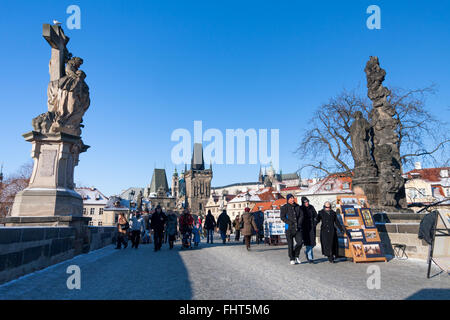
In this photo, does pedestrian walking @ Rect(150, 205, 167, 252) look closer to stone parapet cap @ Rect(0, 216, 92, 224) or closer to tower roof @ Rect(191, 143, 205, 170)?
stone parapet cap @ Rect(0, 216, 92, 224)

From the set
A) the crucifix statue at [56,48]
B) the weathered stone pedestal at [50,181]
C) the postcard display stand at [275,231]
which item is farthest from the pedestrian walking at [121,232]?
the crucifix statue at [56,48]

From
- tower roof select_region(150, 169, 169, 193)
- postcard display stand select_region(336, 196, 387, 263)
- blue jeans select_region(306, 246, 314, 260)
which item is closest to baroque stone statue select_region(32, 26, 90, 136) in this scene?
blue jeans select_region(306, 246, 314, 260)

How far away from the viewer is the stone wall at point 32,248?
5.06 metres

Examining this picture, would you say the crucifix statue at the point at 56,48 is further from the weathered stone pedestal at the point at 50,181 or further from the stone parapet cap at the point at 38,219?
the stone parapet cap at the point at 38,219

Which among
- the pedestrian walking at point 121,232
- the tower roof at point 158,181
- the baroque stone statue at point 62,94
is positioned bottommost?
the pedestrian walking at point 121,232

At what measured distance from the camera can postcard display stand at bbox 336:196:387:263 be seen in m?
8.28

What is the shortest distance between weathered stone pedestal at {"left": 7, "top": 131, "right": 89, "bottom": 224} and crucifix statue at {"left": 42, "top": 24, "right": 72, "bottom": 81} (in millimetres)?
2132

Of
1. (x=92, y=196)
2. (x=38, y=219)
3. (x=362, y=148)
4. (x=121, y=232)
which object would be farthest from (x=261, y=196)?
(x=38, y=219)

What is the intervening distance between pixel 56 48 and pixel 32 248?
6637 millimetres

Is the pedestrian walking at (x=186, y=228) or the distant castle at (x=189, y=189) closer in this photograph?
the pedestrian walking at (x=186, y=228)

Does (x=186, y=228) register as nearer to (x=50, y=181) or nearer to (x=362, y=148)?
(x=50, y=181)
